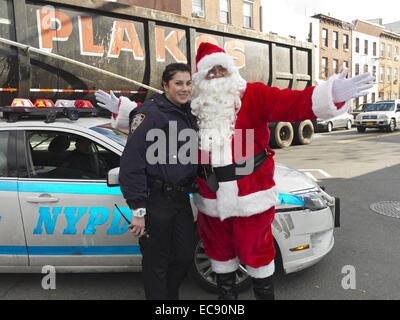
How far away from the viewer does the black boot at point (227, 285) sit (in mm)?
2428

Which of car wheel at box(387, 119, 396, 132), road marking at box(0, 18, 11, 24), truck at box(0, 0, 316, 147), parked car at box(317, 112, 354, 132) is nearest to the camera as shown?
road marking at box(0, 18, 11, 24)

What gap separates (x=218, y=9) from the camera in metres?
20.2

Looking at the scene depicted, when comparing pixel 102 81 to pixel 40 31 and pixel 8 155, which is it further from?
pixel 8 155

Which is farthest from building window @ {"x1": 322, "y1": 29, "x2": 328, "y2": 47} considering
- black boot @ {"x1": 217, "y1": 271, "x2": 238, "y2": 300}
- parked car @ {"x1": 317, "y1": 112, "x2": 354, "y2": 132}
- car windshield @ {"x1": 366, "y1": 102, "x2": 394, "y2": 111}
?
black boot @ {"x1": 217, "y1": 271, "x2": 238, "y2": 300}

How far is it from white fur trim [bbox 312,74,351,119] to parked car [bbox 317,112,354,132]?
1853cm

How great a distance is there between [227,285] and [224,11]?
20.7m

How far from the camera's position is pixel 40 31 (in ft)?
20.8

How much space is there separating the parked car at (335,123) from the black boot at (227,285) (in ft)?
60.4

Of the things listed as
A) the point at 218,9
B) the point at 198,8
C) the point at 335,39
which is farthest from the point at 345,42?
Result: the point at 198,8

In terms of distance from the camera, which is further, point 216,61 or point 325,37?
point 325,37

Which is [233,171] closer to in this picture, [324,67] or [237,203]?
[237,203]

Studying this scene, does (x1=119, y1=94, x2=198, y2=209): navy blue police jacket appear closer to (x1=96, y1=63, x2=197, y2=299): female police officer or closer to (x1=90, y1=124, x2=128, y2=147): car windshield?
(x1=96, y1=63, x2=197, y2=299): female police officer

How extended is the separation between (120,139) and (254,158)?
4.64 ft

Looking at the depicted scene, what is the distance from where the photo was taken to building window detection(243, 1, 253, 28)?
69.7ft
